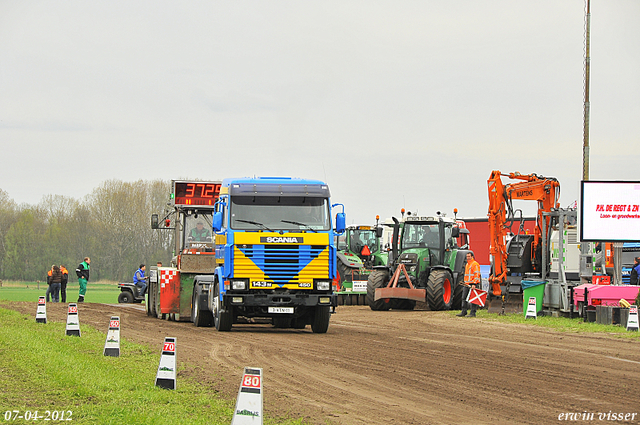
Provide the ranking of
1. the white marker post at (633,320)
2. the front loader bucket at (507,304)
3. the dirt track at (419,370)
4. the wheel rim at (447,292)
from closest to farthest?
the dirt track at (419,370), the white marker post at (633,320), the front loader bucket at (507,304), the wheel rim at (447,292)

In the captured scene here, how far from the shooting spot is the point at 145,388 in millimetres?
8977

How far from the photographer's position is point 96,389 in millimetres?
8812

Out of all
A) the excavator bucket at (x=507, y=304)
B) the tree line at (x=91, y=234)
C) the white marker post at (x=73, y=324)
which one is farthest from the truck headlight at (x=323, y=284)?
the tree line at (x=91, y=234)

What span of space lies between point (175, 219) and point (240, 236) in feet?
17.8

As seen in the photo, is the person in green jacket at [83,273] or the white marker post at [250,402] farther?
the person in green jacket at [83,273]

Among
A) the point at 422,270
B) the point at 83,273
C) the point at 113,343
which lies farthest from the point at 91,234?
the point at 113,343

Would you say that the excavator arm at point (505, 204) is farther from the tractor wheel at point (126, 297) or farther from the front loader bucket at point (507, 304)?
the tractor wheel at point (126, 297)

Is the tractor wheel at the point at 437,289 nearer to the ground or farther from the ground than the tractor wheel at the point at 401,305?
farther from the ground

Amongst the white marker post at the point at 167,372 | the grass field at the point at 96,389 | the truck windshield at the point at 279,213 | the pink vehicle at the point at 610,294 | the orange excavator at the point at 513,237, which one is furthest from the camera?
the orange excavator at the point at 513,237

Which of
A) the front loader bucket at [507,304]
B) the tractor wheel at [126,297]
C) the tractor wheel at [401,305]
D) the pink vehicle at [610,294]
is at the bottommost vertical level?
the tractor wheel at [126,297]

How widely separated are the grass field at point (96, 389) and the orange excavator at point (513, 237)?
1400 cm

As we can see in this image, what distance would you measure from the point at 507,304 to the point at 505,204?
3416 millimetres

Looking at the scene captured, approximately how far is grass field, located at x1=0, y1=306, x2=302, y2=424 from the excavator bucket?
43.7ft

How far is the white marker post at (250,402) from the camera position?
5793mm
